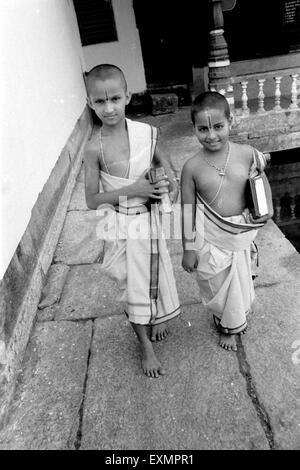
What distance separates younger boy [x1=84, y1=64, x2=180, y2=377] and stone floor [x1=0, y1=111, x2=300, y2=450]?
0.22m

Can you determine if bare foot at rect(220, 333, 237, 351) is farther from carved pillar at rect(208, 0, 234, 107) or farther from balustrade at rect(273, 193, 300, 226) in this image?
carved pillar at rect(208, 0, 234, 107)

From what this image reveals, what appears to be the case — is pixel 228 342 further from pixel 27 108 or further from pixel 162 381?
pixel 27 108

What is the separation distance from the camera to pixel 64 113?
5211mm

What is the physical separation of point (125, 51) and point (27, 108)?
5852 mm

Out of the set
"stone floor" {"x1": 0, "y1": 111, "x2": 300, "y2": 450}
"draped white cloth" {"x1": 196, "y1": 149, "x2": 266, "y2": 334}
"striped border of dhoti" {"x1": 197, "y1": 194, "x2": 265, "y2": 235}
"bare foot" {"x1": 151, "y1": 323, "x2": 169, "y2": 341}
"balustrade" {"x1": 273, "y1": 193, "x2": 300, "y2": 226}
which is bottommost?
"balustrade" {"x1": 273, "y1": 193, "x2": 300, "y2": 226}

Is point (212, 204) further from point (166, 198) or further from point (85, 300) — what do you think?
point (85, 300)

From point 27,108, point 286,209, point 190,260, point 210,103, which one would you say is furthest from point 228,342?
point 286,209

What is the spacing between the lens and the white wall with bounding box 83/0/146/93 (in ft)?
26.2

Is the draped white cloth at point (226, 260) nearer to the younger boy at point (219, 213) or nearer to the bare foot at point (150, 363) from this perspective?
Answer: the younger boy at point (219, 213)

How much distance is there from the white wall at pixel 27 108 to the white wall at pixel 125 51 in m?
2.55

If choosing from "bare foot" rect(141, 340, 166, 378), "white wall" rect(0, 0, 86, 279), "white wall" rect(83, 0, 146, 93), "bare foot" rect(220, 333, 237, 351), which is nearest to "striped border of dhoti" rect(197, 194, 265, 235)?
"bare foot" rect(220, 333, 237, 351)

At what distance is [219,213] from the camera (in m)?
2.02

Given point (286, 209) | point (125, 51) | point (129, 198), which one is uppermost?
point (125, 51)

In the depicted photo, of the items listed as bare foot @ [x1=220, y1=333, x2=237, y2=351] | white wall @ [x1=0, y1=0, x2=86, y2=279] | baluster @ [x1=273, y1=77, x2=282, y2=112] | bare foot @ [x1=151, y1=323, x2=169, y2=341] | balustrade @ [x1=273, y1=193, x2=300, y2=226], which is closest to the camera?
bare foot @ [x1=220, y1=333, x2=237, y2=351]
